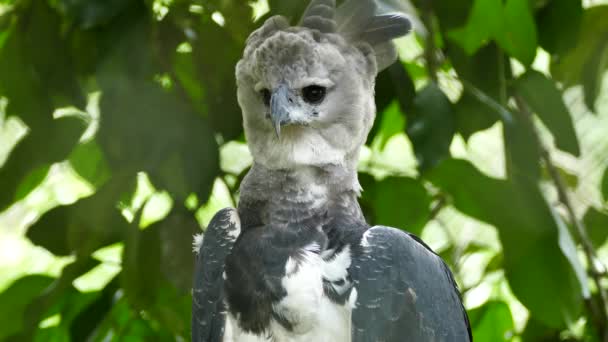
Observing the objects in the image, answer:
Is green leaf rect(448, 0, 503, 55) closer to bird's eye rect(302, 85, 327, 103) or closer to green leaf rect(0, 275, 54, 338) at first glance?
bird's eye rect(302, 85, 327, 103)

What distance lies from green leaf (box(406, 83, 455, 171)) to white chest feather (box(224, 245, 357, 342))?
31 cm

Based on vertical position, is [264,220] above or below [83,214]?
above

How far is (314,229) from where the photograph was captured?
1.04 m

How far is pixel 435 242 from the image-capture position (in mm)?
1774

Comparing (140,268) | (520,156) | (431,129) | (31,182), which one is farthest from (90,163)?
(520,156)

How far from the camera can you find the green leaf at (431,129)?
4.14 ft

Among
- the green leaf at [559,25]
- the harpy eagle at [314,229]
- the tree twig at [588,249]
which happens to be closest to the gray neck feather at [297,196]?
the harpy eagle at [314,229]

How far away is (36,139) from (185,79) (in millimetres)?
241

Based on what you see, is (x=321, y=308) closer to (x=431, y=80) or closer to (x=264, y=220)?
(x=264, y=220)

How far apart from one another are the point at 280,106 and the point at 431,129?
327 millimetres

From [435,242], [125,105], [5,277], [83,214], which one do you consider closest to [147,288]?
[83,214]

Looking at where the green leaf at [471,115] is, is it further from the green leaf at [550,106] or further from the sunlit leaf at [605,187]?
the sunlit leaf at [605,187]

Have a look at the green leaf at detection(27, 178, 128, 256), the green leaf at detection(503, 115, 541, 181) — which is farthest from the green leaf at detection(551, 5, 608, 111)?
the green leaf at detection(27, 178, 128, 256)

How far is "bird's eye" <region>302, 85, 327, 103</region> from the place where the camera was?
Result: 3.43 ft
